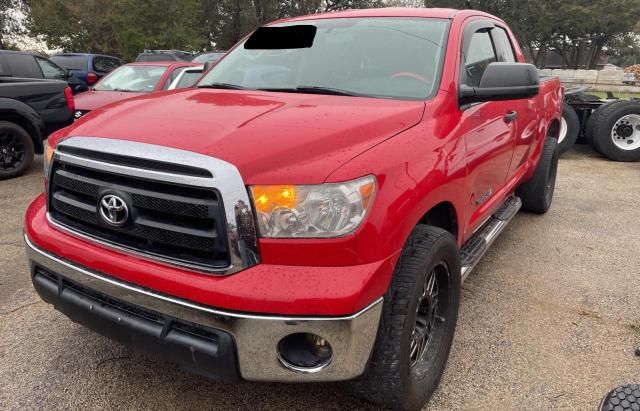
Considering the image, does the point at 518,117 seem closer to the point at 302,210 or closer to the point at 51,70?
the point at 302,210

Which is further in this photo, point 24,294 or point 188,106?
point 24,294

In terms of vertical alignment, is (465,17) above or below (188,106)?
above

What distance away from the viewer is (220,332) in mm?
1833

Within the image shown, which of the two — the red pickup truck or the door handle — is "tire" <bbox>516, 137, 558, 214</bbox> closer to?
the door handle

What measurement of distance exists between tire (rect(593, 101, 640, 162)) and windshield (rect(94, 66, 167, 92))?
727cm

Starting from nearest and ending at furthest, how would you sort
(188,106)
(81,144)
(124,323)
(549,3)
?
(124,323), (81,144), (188,106), (549,3)

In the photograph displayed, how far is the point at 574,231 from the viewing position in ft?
16.4

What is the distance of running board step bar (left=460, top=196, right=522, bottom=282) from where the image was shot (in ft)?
10.0

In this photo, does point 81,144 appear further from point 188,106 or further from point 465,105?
point 465,105

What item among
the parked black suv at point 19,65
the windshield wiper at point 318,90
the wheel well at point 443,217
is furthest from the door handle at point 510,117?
the parked black suv at point 19,65

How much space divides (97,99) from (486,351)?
720cm

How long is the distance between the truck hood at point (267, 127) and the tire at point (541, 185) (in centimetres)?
307

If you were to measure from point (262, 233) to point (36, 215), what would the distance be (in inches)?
52.3

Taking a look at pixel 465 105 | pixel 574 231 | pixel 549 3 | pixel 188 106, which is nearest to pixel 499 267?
pixel 574 231
